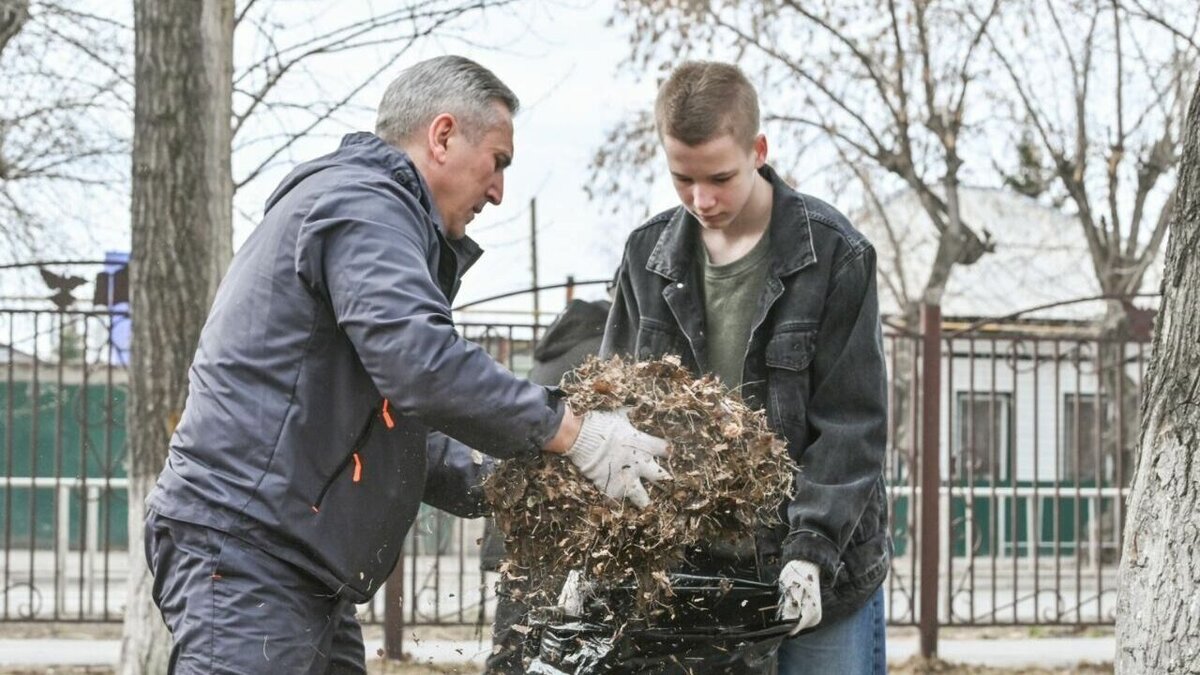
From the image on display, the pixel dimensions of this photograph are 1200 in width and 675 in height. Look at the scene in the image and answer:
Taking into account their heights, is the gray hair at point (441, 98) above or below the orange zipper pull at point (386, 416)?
above

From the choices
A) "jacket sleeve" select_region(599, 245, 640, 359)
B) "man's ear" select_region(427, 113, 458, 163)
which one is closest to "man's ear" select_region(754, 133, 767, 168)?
"jacket sleeve" select_region(599, 245, 640, 359)

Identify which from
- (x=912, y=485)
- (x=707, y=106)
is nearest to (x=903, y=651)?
(x=912, y=485)

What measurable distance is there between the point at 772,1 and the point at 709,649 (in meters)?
14.4

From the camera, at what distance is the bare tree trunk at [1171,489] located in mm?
3027

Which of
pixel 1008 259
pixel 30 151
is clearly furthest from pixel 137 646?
pixel 1008 259

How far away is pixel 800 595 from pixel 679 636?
275mm

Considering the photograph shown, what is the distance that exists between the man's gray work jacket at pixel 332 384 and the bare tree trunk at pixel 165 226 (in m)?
3.19

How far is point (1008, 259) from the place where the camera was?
24422mm

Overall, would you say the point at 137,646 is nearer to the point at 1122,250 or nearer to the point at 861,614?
the point at 861,614

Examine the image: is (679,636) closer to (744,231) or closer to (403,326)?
(403,326)

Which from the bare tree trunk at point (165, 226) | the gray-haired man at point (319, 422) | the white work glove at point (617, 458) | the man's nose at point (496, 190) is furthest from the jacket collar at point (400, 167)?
the bare tree trunk at point (165, 226)

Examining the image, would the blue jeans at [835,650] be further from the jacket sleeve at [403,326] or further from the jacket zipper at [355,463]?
the jacket zipper at [355,463]

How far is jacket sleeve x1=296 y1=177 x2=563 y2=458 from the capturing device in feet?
7.70

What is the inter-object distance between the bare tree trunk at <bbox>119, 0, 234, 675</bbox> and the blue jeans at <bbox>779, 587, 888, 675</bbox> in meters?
3.44
